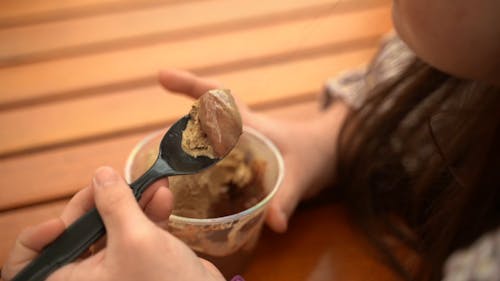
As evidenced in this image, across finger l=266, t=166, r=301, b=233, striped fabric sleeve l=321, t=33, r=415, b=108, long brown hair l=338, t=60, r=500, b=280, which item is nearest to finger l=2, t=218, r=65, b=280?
finger l=266, t=166, r=301, b=233

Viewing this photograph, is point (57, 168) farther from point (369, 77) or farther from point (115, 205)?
point (369, 77)

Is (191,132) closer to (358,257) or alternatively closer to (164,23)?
(358,257)

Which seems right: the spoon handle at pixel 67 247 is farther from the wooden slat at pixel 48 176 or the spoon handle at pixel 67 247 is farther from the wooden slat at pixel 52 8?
the wooden slat at pixel 52 8

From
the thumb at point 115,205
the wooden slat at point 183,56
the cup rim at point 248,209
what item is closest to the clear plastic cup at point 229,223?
the cup rim at point 248,209

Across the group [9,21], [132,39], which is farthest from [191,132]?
[9,21]

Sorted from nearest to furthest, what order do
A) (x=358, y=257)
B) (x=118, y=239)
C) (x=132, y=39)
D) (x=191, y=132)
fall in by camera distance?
(x=118, y=239)
(x=191, y=132)
(x=358, y=257)
(x=132, y=39)

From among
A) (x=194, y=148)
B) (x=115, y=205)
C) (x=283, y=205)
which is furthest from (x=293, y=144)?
(x=115, y=205)
